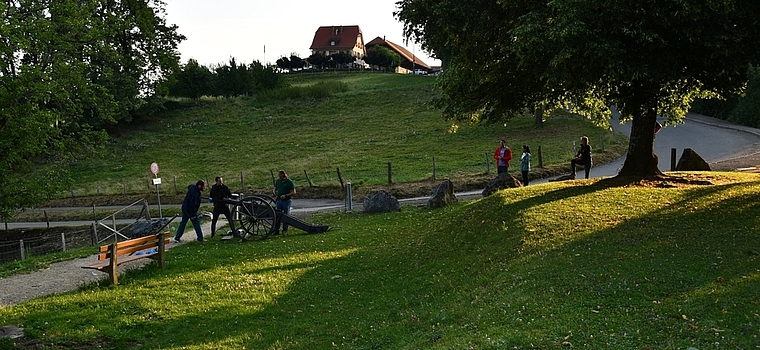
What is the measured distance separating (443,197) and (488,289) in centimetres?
1356

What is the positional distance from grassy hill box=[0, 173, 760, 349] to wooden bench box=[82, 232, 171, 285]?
0.38m

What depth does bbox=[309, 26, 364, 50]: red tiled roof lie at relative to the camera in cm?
13050

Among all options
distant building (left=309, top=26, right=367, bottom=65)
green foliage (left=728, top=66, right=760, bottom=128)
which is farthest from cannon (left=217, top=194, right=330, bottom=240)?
distant building (left=309, top=26, right=367, bottom=65)

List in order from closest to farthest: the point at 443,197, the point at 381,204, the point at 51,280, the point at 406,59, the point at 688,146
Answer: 1. the point at 51,280
2. the point at 443,197
3. the point at 381,204
4. the point at 688,146
5. the point at 406,59

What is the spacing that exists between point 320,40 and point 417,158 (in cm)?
9968

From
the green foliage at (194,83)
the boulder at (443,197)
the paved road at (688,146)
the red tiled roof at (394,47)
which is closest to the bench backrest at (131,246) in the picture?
the boulder at (443,197)

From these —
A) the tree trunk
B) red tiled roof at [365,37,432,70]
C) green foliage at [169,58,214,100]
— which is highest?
red tiled roof at [365,37,432,70]

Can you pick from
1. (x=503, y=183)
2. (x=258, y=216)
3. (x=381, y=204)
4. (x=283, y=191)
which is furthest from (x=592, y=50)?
(x=381, y=204)

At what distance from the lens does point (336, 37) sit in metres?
132

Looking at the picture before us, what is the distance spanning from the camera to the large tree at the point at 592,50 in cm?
1266

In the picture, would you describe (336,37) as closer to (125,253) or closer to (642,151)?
(642,151)

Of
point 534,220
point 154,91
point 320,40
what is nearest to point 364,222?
point 534,220

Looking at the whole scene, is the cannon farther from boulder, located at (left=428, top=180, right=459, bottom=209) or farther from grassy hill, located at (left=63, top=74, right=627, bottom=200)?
grassy hill, located at (left=63, top=74, right=627, bottom=200)

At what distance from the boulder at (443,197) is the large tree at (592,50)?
Result: 416 cm
